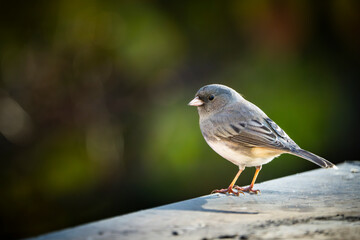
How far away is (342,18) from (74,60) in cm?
196

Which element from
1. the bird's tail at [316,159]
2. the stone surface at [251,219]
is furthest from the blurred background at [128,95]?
the stone surface at [251,219]

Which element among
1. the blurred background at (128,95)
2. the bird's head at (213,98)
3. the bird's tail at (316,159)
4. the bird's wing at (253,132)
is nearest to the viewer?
the bird's tail at (316,159)

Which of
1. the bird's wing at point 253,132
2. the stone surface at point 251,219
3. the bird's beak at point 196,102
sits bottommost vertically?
the stone surface at point 251,219

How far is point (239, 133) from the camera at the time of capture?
302 cm

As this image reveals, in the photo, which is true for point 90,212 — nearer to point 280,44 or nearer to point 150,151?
point 150,151

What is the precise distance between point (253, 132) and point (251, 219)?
106 cm

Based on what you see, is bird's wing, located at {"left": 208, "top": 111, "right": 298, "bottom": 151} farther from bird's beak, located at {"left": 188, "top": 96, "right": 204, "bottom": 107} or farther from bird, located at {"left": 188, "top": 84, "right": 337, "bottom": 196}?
bird's beak, located at {"left": 188, "top": 96, "right": 204, "bottom": 107}

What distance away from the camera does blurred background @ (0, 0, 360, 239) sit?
11.9 feet

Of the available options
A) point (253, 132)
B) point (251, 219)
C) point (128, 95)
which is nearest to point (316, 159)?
point (253, 132)

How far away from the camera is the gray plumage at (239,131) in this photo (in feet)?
9.55

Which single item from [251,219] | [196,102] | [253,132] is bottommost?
[251,219]

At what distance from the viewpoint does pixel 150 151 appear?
380 cm

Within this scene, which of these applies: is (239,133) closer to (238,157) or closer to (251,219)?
(238,157)

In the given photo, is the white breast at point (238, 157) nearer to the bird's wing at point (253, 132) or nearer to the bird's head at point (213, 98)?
the bird's wing at point (253, 132)
